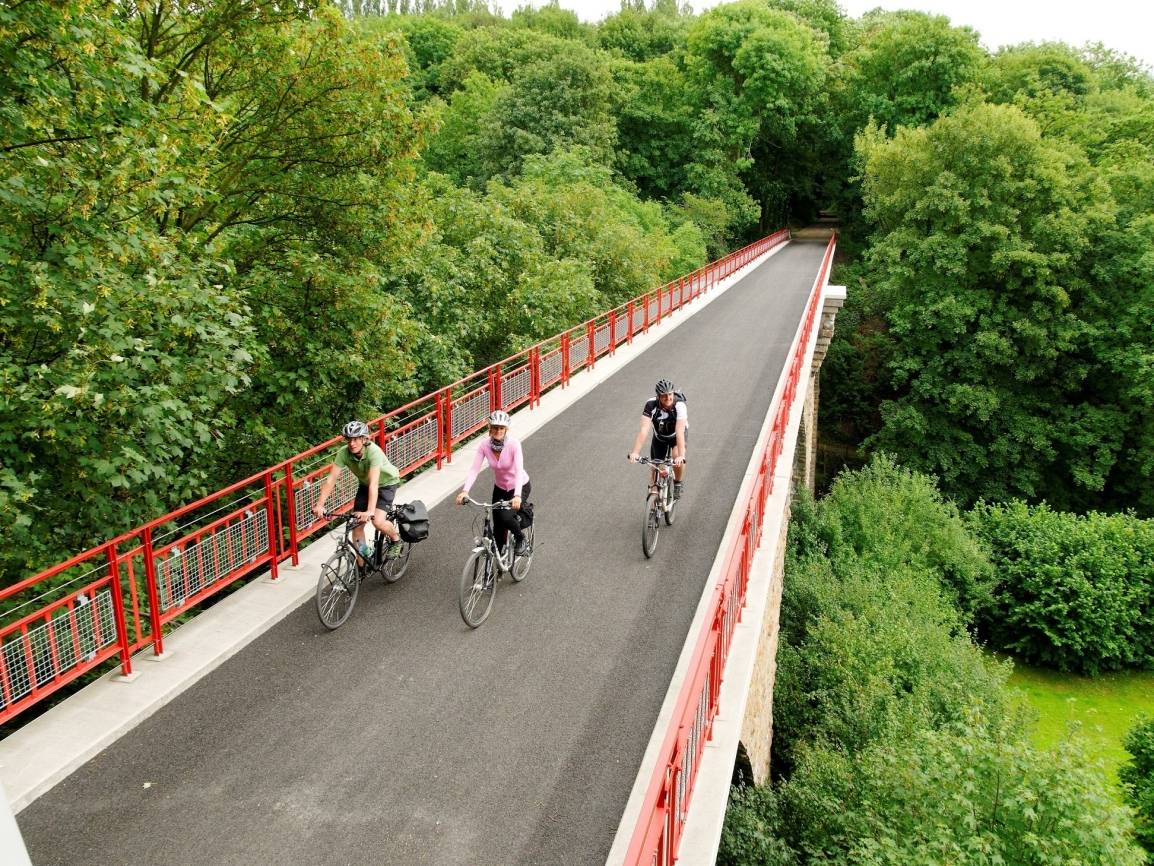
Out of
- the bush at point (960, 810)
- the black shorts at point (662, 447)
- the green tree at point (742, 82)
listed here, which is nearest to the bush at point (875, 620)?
the bush at point (960, 810)

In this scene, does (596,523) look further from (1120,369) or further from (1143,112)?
(1143,112)

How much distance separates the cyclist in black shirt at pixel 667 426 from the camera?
8.99 m

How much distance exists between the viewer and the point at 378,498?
7.61m

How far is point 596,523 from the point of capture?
31.7 feet

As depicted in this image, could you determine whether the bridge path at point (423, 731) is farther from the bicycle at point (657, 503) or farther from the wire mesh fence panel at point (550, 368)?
the wire mesh fence panel at point (550, 368)

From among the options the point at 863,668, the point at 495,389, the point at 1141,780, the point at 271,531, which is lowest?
the point at 1141,780

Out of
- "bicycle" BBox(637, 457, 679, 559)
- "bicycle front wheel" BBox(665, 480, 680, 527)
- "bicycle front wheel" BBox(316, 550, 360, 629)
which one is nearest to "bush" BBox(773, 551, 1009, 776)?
"bicycle front wheel" BBox(665, 480, 680, 527)

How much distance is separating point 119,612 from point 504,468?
3.13m

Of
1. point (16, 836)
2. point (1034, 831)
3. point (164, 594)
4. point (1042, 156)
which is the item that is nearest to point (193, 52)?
point (164, 594)

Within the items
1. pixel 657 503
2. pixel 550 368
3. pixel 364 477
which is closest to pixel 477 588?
pixel 364 477

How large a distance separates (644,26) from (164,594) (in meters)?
65.0

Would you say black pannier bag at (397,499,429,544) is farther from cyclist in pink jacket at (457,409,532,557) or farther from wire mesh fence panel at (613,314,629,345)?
wire mesh fence panel at (613,314,629,345)

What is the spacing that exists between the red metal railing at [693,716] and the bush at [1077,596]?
17773 mm

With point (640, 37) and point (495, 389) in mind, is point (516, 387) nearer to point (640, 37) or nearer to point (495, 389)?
point (495, 389)
